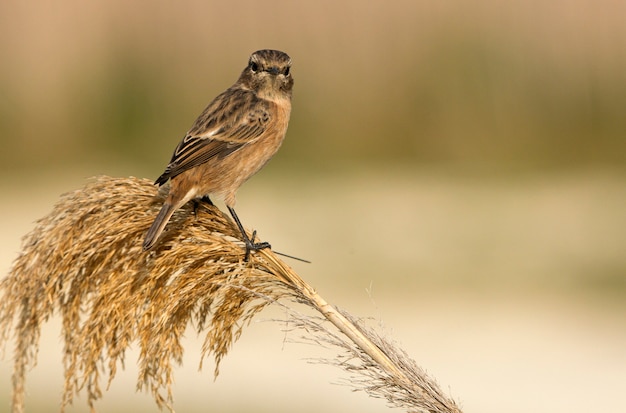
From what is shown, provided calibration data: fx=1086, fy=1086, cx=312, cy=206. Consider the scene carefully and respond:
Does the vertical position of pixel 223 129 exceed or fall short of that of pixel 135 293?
it exceeds it

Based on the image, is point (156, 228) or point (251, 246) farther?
point (156, 228)

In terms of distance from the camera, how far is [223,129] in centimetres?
546

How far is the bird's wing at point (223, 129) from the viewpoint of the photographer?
5.18m

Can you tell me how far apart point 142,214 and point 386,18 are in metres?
10.4

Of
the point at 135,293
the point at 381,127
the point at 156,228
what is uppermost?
the point at 381,127

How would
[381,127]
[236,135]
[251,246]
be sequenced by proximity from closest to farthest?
[251,246], [236,135], [381,127]

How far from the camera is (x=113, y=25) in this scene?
1446cm

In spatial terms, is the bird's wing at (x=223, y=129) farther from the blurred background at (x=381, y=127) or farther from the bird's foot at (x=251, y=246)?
the blurred background at (x=381, y=127)

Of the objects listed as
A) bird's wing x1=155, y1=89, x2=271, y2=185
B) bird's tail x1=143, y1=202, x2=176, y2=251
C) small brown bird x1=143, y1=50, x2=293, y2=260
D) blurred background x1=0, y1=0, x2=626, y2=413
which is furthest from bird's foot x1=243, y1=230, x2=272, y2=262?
blurred background x1=0, y1=0, x2=626, y2=413

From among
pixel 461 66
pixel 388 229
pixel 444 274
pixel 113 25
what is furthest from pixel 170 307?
pixel 113 25

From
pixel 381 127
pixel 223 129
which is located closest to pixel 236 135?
pixel 223 129

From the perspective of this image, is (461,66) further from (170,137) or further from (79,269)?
(79,269)

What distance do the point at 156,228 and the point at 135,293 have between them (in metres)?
0.26

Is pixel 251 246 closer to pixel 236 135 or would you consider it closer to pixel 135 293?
pixel 135 293
